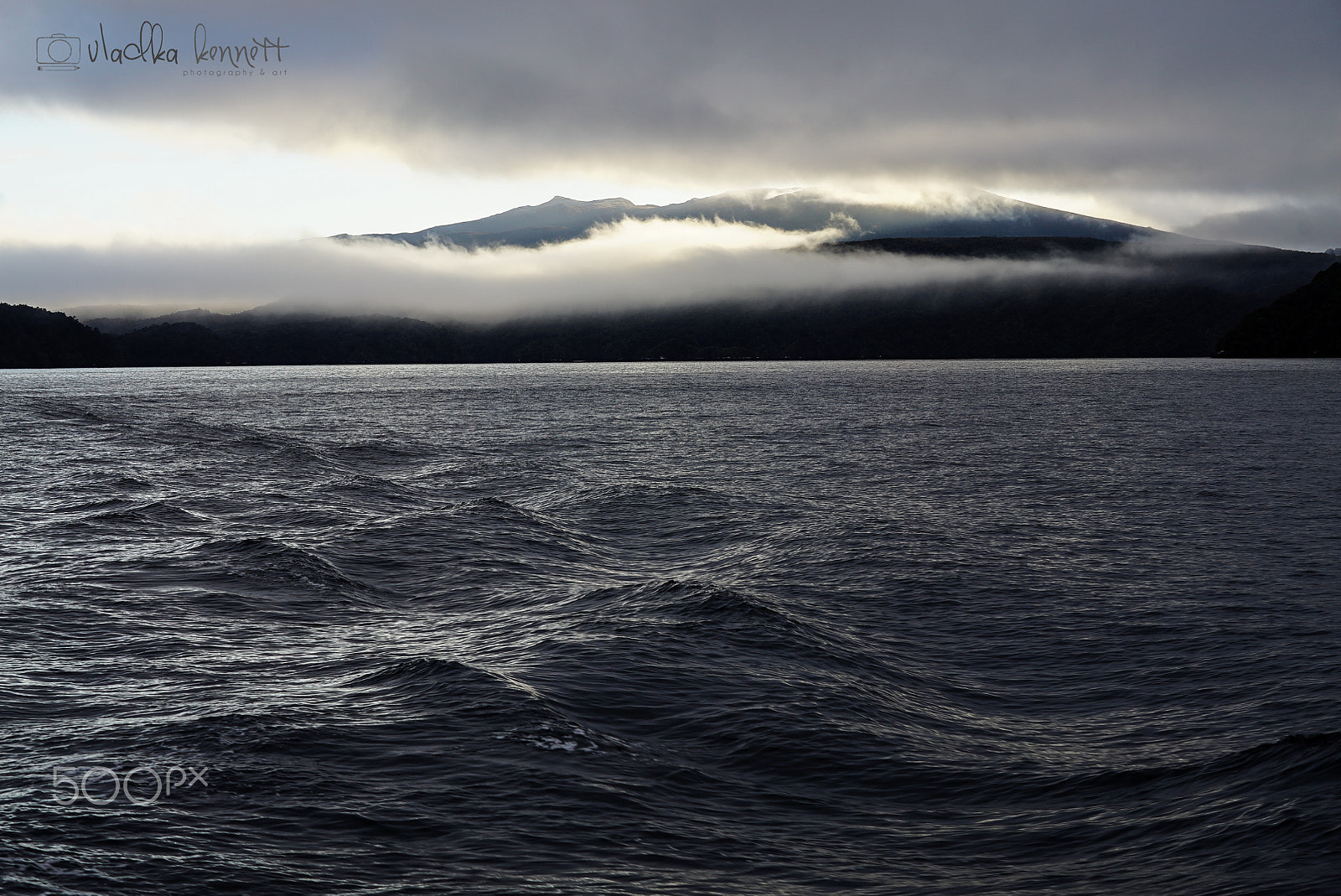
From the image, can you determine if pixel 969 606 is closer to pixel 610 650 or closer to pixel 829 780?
pixel 610 650

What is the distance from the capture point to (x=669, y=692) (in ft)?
56.0

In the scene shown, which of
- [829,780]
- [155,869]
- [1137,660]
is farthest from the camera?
[1137,660]

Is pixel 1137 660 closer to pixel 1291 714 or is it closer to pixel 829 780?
pixel 1291 714

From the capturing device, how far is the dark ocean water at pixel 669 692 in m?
11.3

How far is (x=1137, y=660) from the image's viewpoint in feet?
62.8

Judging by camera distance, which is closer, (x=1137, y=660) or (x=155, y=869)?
(x=155, y=869)

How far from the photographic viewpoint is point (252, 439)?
73.4 meters

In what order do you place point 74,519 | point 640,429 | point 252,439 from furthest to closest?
point 640,429, point 252,439, point 74,519

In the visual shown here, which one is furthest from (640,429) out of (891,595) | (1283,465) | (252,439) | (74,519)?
(891,595)

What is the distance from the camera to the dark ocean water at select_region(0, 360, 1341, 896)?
11.3 meters

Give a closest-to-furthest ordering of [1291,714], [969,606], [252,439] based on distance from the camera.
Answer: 1. [1291,714]
2. [969,606]
3. [252,439]

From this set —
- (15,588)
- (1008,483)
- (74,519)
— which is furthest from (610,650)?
(1008,483)

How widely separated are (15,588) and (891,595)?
856 inches

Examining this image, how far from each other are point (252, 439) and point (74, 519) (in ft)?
132
